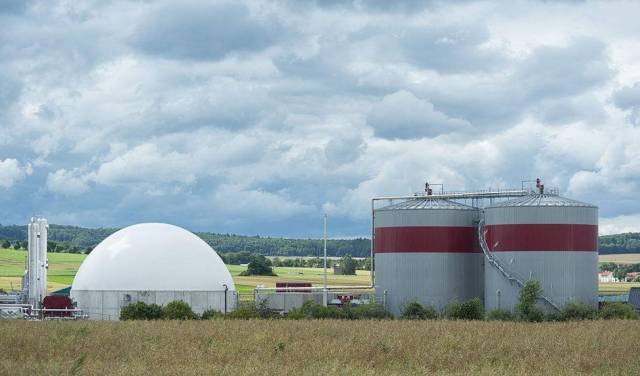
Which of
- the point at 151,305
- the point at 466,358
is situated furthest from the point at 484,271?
the point at 466,358

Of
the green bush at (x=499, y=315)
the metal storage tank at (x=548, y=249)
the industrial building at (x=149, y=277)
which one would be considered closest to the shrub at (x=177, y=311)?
the industrial building at (x=149, y=277)

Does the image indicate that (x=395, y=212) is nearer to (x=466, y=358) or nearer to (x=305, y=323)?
(x=305, y=323)

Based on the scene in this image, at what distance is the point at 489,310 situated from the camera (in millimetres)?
61188

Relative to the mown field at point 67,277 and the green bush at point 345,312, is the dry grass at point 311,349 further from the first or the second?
the mown field at point 67,277

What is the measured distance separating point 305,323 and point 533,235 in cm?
2346

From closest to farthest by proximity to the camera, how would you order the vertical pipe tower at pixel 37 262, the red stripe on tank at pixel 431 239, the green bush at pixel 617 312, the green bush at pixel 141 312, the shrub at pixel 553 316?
the green bush at pixel 141 312
the shrub at pixel 553 316
the green bush at pixel 617 312
the red stripe on tank at pixel 431 239
the vertical pipe tower at pixel 37 262

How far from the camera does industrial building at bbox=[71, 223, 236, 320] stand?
195 ft

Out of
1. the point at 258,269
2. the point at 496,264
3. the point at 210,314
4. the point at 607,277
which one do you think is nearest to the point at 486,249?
the point at 496,264

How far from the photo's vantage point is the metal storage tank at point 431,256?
63312 mm

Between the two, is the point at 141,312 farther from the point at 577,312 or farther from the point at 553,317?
the point at 577,312

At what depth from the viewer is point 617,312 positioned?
58.5 metres

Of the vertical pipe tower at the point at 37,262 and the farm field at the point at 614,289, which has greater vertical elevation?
the vertical pipe tower at the point at 37,262

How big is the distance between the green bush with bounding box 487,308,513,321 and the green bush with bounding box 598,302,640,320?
5422mm

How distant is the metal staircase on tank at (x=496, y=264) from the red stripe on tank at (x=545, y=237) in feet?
2.95
